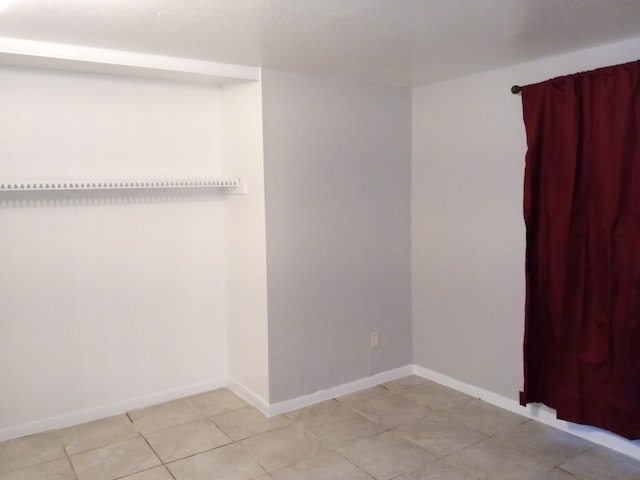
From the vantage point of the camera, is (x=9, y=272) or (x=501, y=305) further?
(x=501, y=305)

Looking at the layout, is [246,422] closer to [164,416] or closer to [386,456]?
[164,416]

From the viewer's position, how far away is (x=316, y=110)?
11.2 feet

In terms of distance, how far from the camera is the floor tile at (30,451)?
279 centimetres

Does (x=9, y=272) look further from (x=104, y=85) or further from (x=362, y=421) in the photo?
(x=362, y=421)

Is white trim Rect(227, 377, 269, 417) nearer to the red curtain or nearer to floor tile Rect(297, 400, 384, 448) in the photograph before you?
floor tile Rect(297, 400, 384, 448)

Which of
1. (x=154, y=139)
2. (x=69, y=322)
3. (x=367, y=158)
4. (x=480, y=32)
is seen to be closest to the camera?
(x=480, y=32)

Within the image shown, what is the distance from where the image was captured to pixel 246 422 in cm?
326

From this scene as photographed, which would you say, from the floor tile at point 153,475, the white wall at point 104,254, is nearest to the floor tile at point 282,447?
the floor tile at point 153,475

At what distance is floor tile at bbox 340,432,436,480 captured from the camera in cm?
271

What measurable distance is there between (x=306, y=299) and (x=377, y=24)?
5.92ft

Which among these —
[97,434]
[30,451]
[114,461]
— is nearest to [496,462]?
[114,461]

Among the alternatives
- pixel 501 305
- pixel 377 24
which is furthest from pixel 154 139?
pixel 501 305

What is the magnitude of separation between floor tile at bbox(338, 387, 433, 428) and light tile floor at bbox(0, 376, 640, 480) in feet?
0.04

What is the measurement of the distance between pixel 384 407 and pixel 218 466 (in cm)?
120
